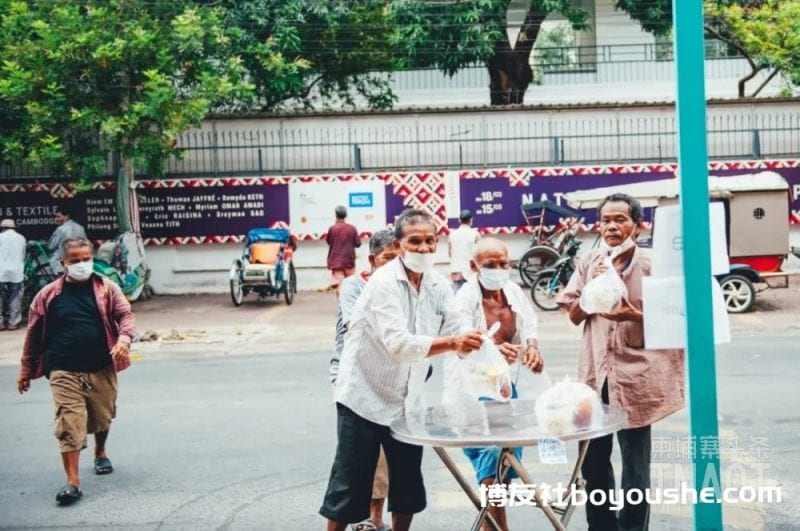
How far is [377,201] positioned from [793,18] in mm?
8718

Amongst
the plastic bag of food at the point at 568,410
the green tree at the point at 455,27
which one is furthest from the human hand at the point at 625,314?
the green tree at the point at 455,27

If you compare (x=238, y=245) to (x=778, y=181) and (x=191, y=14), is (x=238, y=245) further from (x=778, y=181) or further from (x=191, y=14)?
(x=778, y=181)

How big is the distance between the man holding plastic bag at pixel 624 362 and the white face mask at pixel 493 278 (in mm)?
476

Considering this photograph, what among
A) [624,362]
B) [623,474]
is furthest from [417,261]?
[623,474]

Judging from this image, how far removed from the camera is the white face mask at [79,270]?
657 centimetres

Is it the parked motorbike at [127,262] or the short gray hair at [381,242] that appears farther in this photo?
the parked motorbike at [127,262]

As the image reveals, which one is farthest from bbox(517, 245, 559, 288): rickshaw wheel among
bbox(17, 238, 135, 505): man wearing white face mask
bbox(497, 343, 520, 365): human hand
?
bbox(497, 343, 520, 365): human hand

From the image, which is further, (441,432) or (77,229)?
(77,229)

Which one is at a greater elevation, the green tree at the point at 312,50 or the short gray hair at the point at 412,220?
the green tree at the point at 312,50

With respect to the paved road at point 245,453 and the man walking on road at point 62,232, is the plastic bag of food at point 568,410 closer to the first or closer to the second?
the paved road at point 245,453

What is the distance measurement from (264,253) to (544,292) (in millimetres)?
4954

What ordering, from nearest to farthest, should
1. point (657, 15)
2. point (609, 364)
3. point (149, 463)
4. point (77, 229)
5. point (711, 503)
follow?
point (711, 503) < point (609, 364) < point (149, 463) < point (77, 229) < point (657, 15)

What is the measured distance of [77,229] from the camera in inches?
648

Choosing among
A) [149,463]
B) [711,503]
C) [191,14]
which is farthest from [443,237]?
[711,503]
